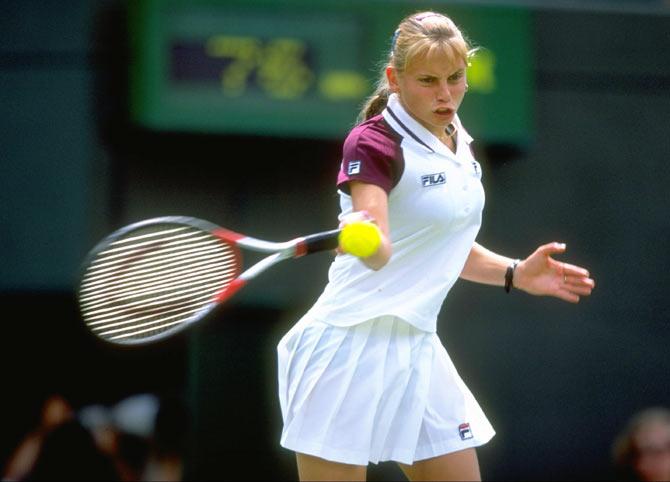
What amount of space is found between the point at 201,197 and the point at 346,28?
2.99 ft

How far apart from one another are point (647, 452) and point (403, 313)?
6.56ft

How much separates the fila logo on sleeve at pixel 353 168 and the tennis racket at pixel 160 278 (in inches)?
8.1

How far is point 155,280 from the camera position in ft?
11.6

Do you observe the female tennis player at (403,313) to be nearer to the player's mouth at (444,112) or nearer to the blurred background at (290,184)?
the player's mouth at (444,112)

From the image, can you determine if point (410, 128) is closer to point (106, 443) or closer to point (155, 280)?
point (155, 280)

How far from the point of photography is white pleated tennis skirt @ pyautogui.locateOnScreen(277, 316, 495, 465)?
3391 millimetres

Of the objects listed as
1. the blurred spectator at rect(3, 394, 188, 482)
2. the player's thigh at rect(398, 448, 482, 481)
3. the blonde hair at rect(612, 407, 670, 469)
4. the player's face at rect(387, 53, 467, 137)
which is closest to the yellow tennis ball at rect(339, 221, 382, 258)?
the player's face at rect(387, 53, 467, 137)

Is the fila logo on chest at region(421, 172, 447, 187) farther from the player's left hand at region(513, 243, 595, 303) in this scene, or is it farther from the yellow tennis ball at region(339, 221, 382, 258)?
the player's left hand at region(513, 243, 595, 303)

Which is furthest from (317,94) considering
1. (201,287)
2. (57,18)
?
(201,287)

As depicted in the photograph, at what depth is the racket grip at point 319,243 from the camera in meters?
3.26

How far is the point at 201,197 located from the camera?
6.13m

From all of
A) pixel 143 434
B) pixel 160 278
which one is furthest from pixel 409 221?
pixel 143 434

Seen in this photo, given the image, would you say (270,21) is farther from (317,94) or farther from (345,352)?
(345,352)

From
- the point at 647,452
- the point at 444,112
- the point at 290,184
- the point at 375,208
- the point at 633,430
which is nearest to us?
the point at 375,208
